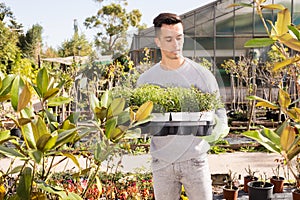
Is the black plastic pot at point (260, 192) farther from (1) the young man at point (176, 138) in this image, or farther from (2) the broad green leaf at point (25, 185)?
(2) the broad green leaf at point (25, 185)

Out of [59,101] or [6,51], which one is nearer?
[59,101]

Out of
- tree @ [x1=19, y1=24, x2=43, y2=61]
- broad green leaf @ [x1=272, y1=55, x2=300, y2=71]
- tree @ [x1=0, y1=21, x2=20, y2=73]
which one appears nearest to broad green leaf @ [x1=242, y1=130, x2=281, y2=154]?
broad green leaf @ [x1=272, y1=55, x2=300, y2=71]

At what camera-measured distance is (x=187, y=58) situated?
138cm

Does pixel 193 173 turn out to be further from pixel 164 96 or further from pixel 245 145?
pixel 245 145

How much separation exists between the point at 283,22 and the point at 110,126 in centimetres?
32

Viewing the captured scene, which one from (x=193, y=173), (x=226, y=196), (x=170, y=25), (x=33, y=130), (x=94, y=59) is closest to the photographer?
(x=33, y=130)

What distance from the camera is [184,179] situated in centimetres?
159

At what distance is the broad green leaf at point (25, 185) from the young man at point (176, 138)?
52 centimetres

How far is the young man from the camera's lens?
3.90 ft

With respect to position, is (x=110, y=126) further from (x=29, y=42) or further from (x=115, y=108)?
(x=29, y=42)

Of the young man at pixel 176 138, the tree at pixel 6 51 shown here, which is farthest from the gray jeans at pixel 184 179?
the tree at pixel 6 51

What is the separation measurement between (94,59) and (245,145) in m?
4.84

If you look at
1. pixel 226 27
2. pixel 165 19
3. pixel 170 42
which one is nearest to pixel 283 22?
pixel 170 42

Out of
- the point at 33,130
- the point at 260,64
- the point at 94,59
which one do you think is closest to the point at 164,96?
the point at 94,59
